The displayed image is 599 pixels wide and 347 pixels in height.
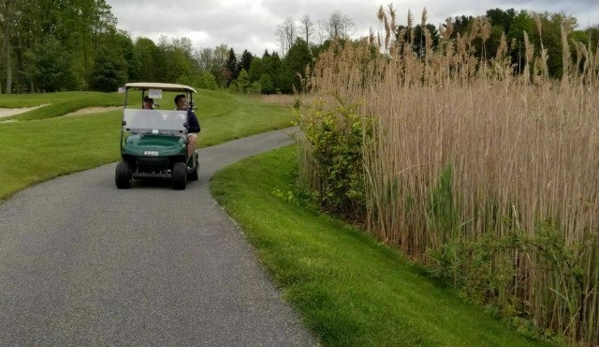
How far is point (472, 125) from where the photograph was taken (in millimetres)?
8180

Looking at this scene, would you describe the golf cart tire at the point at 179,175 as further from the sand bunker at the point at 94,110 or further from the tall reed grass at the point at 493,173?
the sand bunker at the point at 94,110

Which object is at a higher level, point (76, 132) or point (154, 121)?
point (154, 121)

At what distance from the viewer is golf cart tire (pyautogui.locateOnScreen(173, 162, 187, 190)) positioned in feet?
39.0

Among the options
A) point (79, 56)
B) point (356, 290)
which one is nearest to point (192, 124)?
point (356, 290)

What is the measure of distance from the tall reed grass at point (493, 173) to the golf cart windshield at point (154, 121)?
3.71 meters

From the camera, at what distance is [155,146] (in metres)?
12.1

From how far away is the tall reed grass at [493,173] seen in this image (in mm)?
6430

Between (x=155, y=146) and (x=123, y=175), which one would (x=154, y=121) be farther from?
(x=123, y=175)

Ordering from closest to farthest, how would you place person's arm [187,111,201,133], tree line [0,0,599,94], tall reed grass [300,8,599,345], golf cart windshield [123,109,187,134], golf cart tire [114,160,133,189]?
tall reed grass [300,8,599,345], golf cart tire [114,160,133,189], golf cart windshield [123,109,187,134], person's arm [187,111,201,133], tree line [0,0,599,94]

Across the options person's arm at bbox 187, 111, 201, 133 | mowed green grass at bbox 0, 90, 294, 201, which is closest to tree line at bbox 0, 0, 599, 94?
mowed green grass at bbox 0, 90, 294, 201

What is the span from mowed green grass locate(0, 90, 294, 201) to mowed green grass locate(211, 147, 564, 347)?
533 cm

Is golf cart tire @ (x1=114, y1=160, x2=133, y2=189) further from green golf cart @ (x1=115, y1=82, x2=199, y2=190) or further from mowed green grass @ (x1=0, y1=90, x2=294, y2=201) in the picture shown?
mowed green grass @ (x1=0, y1=90, x2=294, y2=201)

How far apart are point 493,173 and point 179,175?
239 inches

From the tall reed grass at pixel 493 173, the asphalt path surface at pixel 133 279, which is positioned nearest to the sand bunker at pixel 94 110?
the asphalt path surface at pixel 133 279
